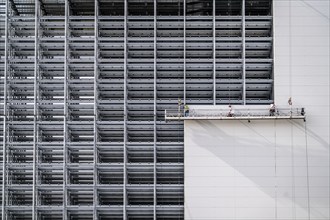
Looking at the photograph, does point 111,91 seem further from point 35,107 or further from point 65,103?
point 35,107

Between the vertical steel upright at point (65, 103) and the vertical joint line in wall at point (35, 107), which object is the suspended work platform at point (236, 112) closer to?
the vertical steel upright at point (65, 103)

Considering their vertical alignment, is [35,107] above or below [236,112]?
above

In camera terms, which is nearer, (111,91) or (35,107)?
(35,107)

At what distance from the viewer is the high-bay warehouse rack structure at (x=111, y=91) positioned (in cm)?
2792

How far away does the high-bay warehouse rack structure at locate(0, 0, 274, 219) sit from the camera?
27.9 m

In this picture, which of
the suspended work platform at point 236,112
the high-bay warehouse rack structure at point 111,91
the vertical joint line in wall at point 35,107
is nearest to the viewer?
the suspended work platform at point 236,112

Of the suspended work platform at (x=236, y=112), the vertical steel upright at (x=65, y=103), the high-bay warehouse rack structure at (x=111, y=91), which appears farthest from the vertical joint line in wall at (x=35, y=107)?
the suspended work platform at (x=236, y=112)

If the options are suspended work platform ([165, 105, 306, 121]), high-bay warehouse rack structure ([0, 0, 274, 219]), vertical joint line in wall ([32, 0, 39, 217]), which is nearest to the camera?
suspended work platform ([165, 105, 306, 121])

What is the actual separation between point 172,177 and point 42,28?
14.8 m

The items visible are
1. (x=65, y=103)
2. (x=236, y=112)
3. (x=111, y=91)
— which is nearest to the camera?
(x=236, y=112)

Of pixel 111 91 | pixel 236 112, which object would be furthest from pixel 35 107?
pixel 236 112

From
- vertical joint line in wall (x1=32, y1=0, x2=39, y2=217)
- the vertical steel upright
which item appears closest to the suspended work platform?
the vertical steel upright

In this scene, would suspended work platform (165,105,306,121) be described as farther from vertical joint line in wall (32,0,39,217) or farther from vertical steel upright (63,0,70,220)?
vertical joint line in wall (32,0,39,217)

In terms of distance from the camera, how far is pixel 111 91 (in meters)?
28.8
